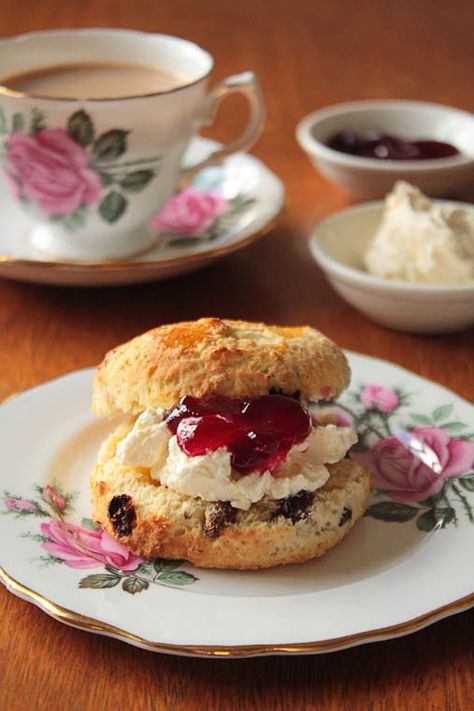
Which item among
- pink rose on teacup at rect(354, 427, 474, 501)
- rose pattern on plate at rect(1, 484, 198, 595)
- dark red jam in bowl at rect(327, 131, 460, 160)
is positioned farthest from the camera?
dark red jam in bowl at rect(327, 131, 460, 160)

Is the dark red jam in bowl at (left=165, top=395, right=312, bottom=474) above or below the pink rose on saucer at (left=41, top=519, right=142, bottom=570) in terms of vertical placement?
above

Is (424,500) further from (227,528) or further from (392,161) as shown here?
(392,161)

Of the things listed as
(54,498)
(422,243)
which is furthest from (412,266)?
(54,498)

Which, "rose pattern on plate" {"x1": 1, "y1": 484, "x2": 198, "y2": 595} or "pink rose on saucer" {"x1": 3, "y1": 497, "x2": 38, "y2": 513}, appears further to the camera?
"pink rose on saucer" {"x1": 3, "y1": 497, "x2": 38, "y2": 513}

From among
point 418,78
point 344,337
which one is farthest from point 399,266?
point 418,78

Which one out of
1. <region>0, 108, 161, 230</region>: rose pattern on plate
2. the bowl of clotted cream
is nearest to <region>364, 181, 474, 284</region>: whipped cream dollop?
the bowl of clotted cream

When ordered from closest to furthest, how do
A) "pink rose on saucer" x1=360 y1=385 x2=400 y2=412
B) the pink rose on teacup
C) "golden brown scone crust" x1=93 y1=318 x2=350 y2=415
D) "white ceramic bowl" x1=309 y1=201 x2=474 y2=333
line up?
"golden brown scone crust" x1=93 y1=318 x2=350 y2=415, the pink rose on teacup, "pink rose on saucer" x1=360 y1=385 x2=400 y2=412, "white ceramic bowl" x1=309 y1=201 x2=474 y2=333

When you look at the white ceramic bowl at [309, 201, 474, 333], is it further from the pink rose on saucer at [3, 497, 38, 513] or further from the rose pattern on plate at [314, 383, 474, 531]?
the pink rose on saucer at [3, 497, 38, 513]

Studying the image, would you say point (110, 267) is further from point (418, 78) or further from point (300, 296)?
point (418, 78)
